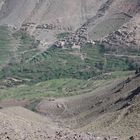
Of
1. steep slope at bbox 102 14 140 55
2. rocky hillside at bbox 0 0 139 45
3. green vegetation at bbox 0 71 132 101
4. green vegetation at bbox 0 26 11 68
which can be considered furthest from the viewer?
rocky hillside at bbox 0 0 139 45

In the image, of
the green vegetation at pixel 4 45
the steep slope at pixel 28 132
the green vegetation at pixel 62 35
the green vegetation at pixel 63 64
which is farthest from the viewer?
the green vegetation at pixel 62 35

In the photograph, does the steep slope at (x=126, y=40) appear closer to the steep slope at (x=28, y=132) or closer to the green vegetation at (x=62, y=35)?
the green vegetation at (x=62, y=35)

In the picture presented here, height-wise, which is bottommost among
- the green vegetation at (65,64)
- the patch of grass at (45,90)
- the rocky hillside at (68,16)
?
the patch of grass at (45,90)

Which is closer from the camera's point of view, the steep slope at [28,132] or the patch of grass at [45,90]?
the steep slope at [28,132]

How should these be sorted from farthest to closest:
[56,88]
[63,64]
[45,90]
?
[63,64] < [56,88] < [45,90]

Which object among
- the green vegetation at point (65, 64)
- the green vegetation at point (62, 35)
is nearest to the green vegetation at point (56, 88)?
the green vegetation at point (65, 64)

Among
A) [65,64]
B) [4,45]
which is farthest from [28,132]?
[4,45]

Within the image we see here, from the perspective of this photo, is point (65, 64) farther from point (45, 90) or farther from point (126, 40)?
point (45, 90)

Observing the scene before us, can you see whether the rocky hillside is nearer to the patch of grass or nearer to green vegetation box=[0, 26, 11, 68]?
green vegetation box=[0, 26, 11, 68]

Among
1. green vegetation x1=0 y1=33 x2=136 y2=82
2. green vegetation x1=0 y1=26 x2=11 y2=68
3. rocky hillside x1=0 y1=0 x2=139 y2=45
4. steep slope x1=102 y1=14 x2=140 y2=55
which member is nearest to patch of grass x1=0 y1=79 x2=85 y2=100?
green vegetation x1=0 y1=33 x2=136 y2=82

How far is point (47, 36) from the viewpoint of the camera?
510 feet

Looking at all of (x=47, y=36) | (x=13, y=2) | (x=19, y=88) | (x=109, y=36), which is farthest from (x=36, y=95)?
(x=13, y=2)

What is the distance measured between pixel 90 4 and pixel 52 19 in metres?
12.7

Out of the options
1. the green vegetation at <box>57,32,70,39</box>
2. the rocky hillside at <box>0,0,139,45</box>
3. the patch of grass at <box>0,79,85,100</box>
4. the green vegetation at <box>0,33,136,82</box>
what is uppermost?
the rocky hillside at <box>0,0,139,45</box>
